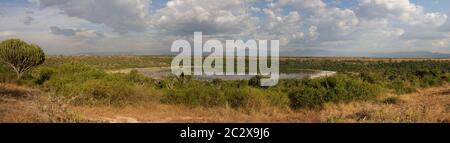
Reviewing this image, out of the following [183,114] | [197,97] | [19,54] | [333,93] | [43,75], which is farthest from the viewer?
[19,54]

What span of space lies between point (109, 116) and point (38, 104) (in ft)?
6.11

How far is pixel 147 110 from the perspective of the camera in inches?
527

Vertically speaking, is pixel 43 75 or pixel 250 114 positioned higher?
pixel 43 75

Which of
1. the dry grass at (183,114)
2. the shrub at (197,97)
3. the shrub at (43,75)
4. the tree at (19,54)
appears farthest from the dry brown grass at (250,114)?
the tree at (19,54)

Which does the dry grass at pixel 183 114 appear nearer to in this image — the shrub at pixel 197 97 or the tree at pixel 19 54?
the shrub at pixel 197 97

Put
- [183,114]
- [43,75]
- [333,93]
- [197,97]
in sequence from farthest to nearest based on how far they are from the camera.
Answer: [43,75]
[333,93]
[197,97]
[183,114]

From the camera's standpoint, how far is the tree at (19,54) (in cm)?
2767

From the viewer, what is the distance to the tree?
27672mm

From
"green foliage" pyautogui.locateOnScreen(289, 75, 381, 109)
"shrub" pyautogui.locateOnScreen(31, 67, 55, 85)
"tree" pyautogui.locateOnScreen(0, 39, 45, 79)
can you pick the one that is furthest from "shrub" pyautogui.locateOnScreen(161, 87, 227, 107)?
"tree" pyautogui.locateOnScreen(0, 39, 45, 79)

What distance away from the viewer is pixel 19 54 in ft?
91.9

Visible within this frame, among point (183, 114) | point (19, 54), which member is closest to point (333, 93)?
point (183, 114)

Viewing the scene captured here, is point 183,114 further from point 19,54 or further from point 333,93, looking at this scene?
point 19,54
